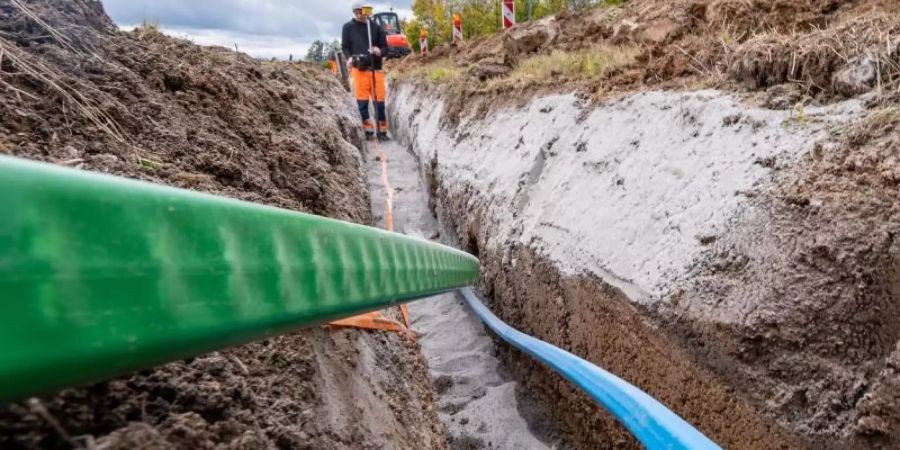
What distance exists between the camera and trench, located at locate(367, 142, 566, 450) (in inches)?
113

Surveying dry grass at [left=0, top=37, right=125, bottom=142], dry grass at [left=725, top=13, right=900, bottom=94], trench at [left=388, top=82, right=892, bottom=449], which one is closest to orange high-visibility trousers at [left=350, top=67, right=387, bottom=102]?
trench at [left=388, top=82, right=892, bottom=449]

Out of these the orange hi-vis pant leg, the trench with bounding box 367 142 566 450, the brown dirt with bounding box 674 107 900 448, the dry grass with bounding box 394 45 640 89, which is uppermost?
the orange hi-vis pant leg

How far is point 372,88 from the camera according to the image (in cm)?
939

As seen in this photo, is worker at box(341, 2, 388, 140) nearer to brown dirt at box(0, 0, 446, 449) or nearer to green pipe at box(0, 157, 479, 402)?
brown dirt at box(0, 0, 446, 449)

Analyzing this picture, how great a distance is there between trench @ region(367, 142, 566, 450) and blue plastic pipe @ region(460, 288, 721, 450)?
576 mm

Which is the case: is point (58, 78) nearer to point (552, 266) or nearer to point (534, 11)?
point (552, 266)

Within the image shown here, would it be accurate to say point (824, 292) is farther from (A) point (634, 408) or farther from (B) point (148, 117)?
A: (B) point (148, 117)

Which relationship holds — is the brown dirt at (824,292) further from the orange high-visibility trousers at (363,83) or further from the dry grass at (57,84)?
the orange high-visibility trousers at (363,83)

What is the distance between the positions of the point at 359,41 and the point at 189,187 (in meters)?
7.87

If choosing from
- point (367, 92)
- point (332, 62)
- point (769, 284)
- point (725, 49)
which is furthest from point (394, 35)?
point (769, 284)

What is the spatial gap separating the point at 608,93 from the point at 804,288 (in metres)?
1.99

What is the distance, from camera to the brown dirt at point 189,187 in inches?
34.8

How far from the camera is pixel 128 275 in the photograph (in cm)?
67

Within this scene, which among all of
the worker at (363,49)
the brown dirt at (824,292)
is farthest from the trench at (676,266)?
the worker at (363,49)
